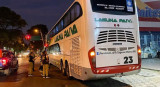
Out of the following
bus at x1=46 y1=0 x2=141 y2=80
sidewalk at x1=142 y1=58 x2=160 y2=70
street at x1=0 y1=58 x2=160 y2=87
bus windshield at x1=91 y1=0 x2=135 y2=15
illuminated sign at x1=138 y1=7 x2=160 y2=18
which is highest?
illuminated sign at x1=138 y1=7 x2=160 y2=18

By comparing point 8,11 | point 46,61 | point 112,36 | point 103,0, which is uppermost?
point 8,11

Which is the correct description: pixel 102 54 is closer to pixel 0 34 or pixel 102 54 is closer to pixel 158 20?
pixel 158 20

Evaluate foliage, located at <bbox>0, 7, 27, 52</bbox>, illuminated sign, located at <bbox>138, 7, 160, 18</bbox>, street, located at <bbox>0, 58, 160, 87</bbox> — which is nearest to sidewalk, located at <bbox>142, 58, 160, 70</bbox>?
street, located at <bbox>0, 58, 160, 87</bbox>

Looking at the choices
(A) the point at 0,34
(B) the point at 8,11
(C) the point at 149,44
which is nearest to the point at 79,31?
(C) the point at 149,44

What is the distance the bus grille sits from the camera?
698 cm

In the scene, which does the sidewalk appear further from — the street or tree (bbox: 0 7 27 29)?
tree (bbox: 0 7 27 29)

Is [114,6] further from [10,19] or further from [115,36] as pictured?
[10,19]

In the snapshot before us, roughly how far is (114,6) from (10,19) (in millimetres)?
33300

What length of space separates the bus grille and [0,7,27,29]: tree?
108 ft

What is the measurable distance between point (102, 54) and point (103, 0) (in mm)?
2315

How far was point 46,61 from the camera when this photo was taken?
1145 centimetres

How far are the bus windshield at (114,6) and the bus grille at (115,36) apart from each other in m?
0.86

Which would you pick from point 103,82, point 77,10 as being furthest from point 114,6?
point 103,82

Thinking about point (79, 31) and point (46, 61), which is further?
point (46, 61)
